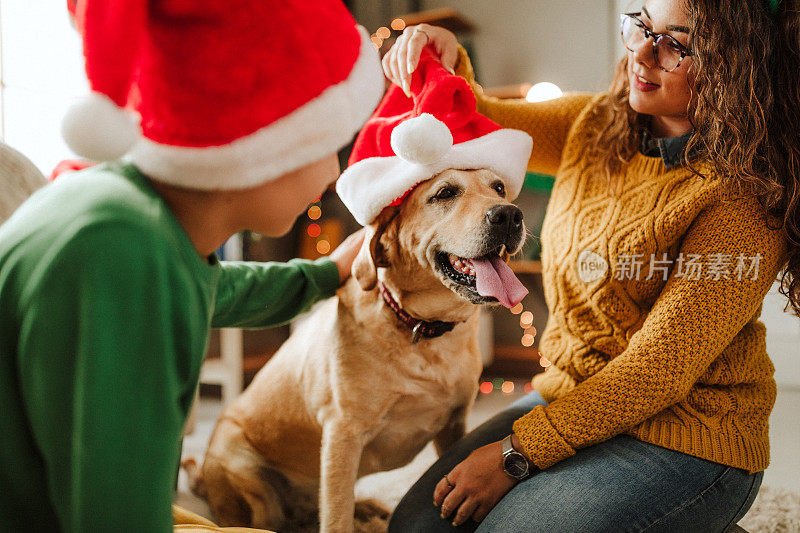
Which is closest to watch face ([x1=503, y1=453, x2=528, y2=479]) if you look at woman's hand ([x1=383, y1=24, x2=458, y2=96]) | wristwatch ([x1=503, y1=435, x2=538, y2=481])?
wristwatch ([x1=503, y1=435, x2=538, y2=481])

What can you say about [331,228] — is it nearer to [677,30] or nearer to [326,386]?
[326,386]

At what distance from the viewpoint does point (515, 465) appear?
1056mm

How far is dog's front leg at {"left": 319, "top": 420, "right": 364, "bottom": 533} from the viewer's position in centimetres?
113

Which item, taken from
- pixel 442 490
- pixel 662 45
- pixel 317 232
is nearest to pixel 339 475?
pixel 442 490

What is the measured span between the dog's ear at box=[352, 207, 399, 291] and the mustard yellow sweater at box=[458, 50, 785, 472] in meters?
0.39

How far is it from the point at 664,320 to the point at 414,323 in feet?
1.58

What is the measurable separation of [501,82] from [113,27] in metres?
3.04

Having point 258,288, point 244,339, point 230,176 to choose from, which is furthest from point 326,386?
point 244,339

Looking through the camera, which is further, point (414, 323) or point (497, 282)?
point (414, 323)

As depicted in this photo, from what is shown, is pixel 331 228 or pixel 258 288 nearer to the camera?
pixel 258 288

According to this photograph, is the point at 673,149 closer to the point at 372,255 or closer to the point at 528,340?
the point at 372,255

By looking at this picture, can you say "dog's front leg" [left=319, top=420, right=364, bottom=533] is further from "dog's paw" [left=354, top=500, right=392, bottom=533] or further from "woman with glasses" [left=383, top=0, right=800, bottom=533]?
"dog's paw" [left=354, top=500, right=392, bottom=533]

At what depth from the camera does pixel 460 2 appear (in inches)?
132

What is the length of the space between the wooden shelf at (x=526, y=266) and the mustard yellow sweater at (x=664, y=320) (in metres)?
1.81
